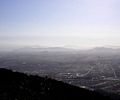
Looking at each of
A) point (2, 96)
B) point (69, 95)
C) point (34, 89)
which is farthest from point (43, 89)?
point (2, 96)

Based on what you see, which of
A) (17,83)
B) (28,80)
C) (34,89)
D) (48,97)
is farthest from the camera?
(28,80)

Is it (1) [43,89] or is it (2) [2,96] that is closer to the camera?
(2) [2,96]

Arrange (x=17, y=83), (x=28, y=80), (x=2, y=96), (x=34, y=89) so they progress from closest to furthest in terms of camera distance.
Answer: (x=2, y=96)
(x=34, y=89)
(x=17, y=83)
(x=28, y=80)

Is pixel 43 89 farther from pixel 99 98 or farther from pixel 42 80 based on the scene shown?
pixel 99 98

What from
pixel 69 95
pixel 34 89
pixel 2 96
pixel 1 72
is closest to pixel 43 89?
pixel 34 89

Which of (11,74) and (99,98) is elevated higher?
(11,74)

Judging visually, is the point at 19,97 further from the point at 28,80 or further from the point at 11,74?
the point at 11,74
